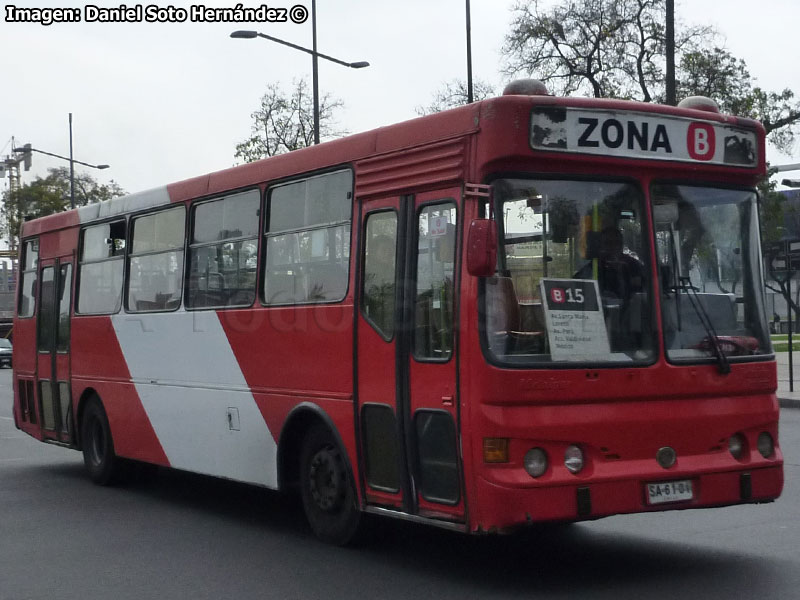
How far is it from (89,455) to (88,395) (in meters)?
0.63

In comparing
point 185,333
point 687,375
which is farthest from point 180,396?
point 687,375

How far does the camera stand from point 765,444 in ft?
26.4

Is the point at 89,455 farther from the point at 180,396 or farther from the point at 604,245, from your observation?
the point at 604,245

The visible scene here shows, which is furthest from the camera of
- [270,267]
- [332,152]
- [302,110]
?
[302,110]

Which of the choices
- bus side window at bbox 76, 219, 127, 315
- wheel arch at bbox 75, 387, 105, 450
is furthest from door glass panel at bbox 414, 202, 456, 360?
wheel arch at bbox 75, 387, 105, 450

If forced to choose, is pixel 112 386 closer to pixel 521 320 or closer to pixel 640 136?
pixel 521 320

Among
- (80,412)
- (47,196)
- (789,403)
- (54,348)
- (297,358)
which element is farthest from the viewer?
(47,196)

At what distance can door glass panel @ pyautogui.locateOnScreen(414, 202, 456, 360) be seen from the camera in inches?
308

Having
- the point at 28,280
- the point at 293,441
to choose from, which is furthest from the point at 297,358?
the point at 28,280

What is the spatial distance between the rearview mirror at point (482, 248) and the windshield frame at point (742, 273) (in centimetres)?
117

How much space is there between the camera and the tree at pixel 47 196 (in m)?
74.1

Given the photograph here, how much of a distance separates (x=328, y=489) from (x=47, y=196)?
224ft

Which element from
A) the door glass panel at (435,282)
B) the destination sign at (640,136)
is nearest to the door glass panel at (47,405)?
the door glass panel at (435,282)

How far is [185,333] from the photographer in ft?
37.4
